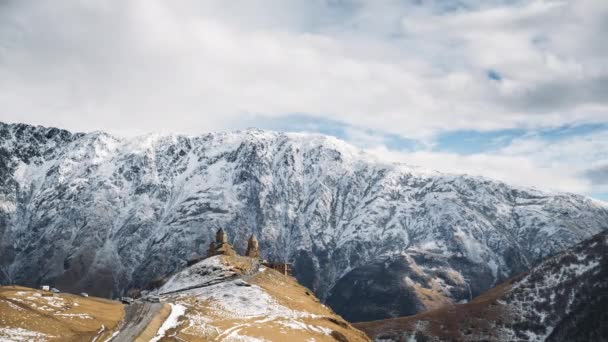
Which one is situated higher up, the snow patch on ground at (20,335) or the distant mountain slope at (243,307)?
the distant mountain slope at (243,307)

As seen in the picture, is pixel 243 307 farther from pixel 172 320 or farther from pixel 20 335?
pixel 20 335

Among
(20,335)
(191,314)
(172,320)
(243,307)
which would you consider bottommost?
(20,335)

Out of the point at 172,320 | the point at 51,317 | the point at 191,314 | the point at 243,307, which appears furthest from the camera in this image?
the point at 243,307

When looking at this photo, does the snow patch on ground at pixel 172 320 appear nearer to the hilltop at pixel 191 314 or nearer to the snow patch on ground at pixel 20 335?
the hilltop at pixel 191 314

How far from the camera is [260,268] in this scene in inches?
7288

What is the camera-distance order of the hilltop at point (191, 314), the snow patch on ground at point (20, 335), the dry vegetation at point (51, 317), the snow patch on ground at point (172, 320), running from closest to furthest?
the snow patch on ground at point (20, 335), the dry vegetation at point (51, 317), the hilltop at point (191, 314), the snow patch on ground at point (172, 320)

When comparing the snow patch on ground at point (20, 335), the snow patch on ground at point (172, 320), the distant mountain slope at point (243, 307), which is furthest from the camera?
the distant mountain slope at point (243, 307)

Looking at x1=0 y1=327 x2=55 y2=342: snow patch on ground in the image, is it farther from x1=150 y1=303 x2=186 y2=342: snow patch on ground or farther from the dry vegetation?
x1=150 y1=303 x2=186 y2=342: snow patch on ground

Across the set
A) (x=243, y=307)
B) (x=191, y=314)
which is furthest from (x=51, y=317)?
(x=243, y=307)

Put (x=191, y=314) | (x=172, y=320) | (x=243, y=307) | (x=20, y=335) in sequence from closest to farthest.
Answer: (x=20, y=335) < (x=172, y=320) < (x=191, y=314) < (x=243, y=307)

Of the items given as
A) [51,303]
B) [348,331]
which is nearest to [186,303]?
[51,303]

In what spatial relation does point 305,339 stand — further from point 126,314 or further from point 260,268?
point 260,268

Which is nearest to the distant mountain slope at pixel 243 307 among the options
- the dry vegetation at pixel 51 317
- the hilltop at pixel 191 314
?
the hilltop at pixel 191 314

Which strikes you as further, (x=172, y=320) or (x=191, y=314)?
(x=191, y=314)
